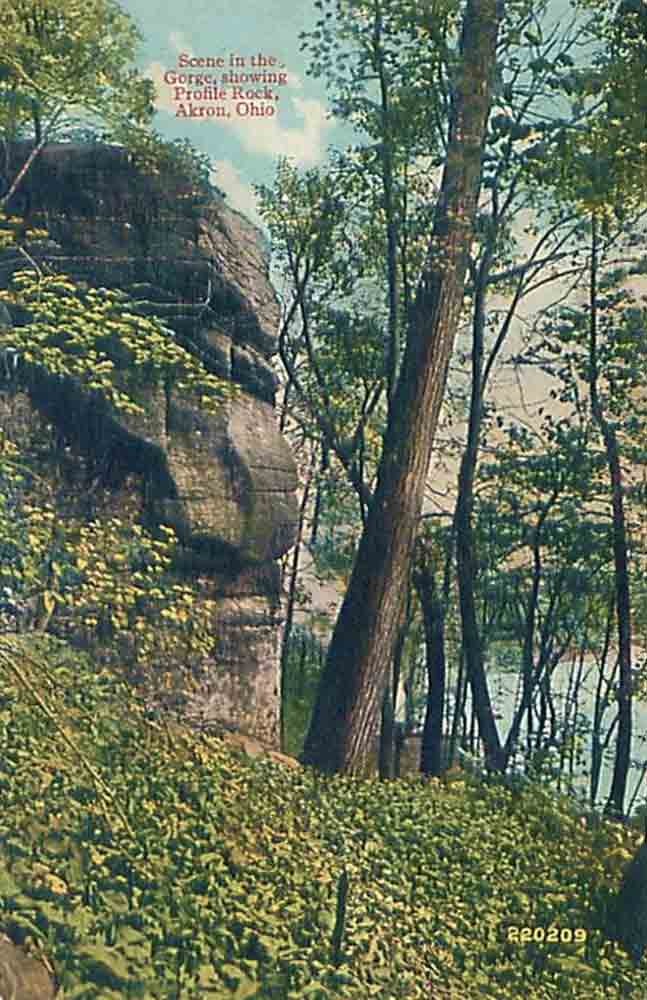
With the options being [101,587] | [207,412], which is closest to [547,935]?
[101,587]

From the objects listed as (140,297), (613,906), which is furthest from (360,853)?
(140,297)

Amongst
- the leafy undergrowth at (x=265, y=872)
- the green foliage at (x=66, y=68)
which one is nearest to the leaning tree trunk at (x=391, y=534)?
the leafy undergrowth at (x=265, y=872)

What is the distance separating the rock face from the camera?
3.17 metres

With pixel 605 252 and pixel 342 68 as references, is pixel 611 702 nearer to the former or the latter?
pixel 605 252

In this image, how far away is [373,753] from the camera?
10.4 feet

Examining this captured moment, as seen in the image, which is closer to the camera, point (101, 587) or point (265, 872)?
point (265, 872)

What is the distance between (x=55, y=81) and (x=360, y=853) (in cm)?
248

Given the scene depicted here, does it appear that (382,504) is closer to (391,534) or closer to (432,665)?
(391,534)

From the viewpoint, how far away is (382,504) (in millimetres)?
3186

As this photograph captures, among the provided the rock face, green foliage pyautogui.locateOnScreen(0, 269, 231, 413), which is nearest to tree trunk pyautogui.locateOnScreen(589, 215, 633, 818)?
the rock face

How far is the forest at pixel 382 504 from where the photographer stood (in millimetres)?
3061

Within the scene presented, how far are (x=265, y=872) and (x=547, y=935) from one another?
809 mm

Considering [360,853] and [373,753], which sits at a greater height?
[373,753]

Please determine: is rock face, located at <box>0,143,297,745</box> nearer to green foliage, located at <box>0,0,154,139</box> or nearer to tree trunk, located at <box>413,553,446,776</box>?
green foliage, located at <box>0,0,154,139</box>
